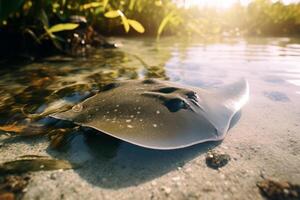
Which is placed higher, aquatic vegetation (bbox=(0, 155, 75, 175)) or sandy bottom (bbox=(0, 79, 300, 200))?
sandy bottom (bbox=(0, 79, 300, 200))

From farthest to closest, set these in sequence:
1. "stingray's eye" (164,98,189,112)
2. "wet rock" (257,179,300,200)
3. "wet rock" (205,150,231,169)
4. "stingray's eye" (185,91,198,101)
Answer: "stingray's eye" (185,91,198,101) → "stingray's eye" (164,98,189,112) → "wet rock" (205,150,231,169) → "wet rock" (257,179,300,200)

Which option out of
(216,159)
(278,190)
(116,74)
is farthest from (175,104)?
(116,74)

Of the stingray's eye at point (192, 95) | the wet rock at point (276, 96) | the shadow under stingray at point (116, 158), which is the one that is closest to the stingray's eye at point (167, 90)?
the stingray's eye at point (192, 95)

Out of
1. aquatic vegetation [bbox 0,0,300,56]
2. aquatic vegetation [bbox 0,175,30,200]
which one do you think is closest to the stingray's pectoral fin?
aquatic vegetation [bbox 0,175,30,200]

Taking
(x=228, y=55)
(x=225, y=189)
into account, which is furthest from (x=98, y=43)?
(x=225, y=189)

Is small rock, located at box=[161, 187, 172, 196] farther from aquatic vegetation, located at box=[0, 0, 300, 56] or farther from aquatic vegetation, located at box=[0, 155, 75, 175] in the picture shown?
aquatic vegetation, located at box=[0, 0, 300, 56]

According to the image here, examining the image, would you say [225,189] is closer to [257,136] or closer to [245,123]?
[257,136]

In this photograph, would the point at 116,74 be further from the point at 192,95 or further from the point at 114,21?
the point at 114,21
